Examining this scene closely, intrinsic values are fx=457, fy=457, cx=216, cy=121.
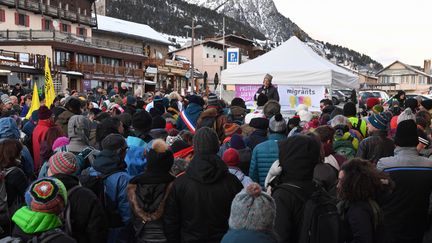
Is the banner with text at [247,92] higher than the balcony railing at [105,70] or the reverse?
the reverse

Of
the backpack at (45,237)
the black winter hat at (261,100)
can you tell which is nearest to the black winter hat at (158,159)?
the backpack at (45,237)

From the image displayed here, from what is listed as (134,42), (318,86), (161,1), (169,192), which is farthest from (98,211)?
(161,1)

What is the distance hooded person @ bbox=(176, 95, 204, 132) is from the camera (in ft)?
25.3

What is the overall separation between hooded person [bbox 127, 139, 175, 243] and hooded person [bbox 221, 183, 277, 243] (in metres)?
1.32

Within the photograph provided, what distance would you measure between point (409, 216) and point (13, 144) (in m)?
4.00

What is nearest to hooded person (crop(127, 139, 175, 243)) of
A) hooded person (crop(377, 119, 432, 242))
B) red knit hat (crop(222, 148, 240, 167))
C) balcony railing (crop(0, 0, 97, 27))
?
red knit hat (crop(222, 148, 240, 167))

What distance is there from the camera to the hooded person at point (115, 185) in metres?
4.48

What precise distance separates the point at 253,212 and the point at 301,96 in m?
9.95

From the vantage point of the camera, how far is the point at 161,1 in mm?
170250

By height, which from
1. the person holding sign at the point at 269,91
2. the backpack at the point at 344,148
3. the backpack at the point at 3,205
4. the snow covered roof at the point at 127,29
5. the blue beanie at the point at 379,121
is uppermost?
the snow covered roof at the point at 127,29

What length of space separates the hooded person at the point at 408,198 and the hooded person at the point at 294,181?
3.71 feet

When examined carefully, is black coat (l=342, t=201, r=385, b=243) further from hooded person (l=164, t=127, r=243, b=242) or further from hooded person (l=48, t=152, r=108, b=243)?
hooded person (l=48, t=152, r=108, b=243)

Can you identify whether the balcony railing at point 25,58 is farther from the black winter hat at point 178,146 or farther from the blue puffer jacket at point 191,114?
the black winter hat at point 178,146

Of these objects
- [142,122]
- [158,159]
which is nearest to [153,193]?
[158,159]
